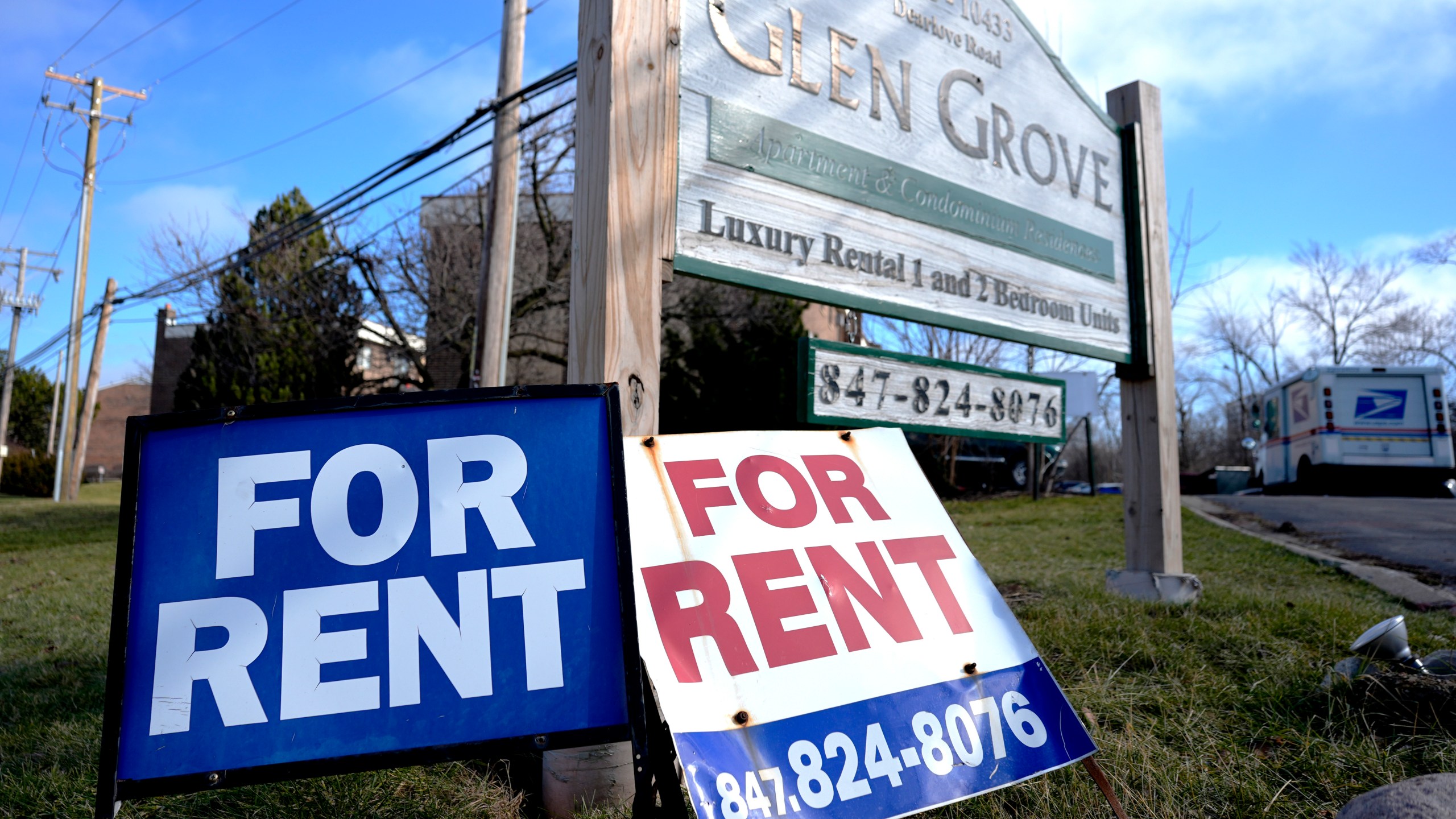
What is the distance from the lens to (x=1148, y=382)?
5238mm

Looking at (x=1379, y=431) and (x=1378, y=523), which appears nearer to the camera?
(x=1378, y=523)

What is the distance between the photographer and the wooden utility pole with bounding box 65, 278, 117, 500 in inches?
923

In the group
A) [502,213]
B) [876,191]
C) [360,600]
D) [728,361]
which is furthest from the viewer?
[728,361]

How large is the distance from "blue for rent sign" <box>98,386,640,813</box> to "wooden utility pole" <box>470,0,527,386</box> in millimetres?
7868

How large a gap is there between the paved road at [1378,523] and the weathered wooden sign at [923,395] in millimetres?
3533

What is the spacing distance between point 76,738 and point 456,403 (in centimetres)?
218

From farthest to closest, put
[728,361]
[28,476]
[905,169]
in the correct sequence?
[28,476]
[728,361]
[905,169]

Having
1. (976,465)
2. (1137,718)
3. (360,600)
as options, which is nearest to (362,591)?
(360,600)

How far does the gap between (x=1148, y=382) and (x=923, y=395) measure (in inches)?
82.2

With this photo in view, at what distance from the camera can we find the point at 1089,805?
2.28 m

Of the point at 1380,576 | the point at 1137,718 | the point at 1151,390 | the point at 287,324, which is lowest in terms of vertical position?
the point at 1137,718

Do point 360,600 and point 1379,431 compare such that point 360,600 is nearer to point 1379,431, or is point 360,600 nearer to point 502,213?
point 502,213

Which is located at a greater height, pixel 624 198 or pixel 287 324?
pixel 287 324

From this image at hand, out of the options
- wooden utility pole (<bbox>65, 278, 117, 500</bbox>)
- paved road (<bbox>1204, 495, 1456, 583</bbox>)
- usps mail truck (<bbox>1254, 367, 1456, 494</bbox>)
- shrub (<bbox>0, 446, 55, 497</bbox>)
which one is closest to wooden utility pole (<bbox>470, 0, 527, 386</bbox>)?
paved road (<bbox>1204, 495, 1456, 583</bbox>)
